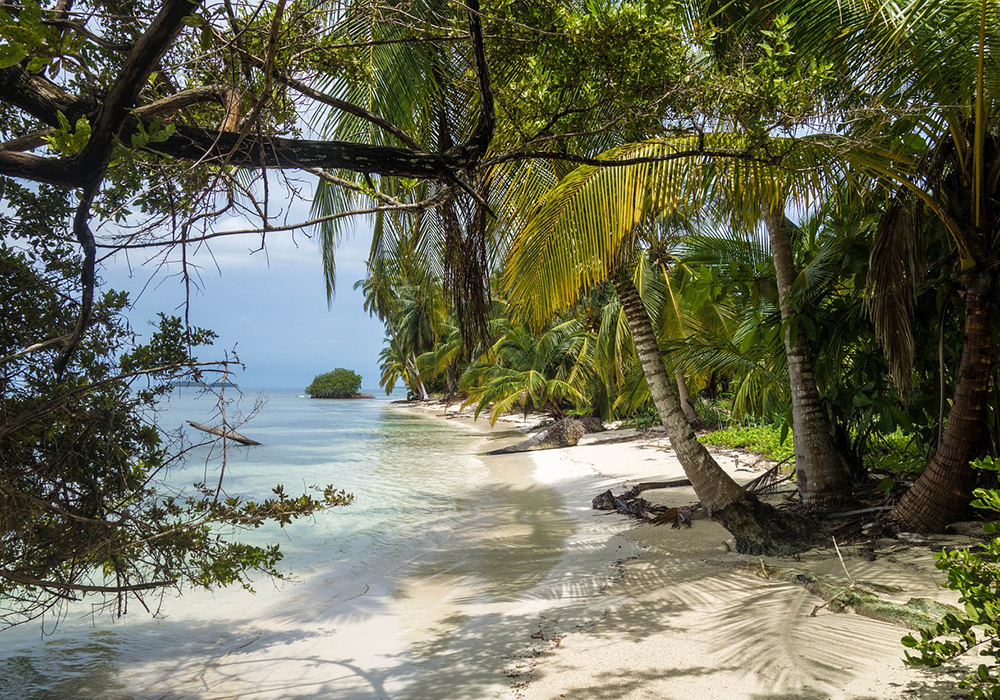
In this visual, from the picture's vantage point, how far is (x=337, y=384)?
83.8 metres

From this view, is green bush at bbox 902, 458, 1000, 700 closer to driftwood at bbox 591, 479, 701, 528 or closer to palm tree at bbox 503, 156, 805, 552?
palm tree at bbox 503, 156, 805, 552

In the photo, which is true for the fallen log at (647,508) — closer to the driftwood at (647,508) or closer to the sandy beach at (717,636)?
the driftwood at (647,508)

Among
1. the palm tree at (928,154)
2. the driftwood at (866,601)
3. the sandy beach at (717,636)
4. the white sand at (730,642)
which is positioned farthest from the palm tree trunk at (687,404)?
the driftwood at (866,601)

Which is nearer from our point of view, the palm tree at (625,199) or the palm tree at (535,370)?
the palm tree at (625,199)

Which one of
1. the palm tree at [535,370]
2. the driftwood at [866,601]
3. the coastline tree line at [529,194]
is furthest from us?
the palm tree at [535,370]

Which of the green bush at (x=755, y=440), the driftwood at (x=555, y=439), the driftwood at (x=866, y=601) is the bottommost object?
the driftwood at (x=555, y=439)

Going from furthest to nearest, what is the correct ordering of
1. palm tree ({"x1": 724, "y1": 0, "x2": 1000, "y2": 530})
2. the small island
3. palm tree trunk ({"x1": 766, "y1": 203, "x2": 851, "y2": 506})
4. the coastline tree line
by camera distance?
1. the small island
2. palm tree trunk ({"x1": 766, "y1": 203, "x2": 851, "y2": 506})
3. palm tree ({"x1": 724, "y1": 0, "x2": 1000, "y2": 530})
4. the coastline tree line

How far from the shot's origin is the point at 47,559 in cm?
295

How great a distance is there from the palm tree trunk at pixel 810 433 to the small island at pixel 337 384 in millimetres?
80783

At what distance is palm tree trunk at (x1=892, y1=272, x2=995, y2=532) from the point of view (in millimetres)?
4176

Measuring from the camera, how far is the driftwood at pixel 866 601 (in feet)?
11.1

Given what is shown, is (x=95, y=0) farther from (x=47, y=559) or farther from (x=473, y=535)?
Result: (x=473, y=535)

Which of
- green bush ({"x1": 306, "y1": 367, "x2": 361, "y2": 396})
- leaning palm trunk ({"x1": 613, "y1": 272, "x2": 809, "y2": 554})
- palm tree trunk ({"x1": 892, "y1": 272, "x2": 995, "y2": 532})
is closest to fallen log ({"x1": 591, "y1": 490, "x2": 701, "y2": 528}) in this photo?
leaning palm trunk ({"x1": 613, "y1": 272, "x2": 809, "y2": 554})

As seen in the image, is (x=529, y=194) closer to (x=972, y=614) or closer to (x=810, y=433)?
(x=810, y=433)
